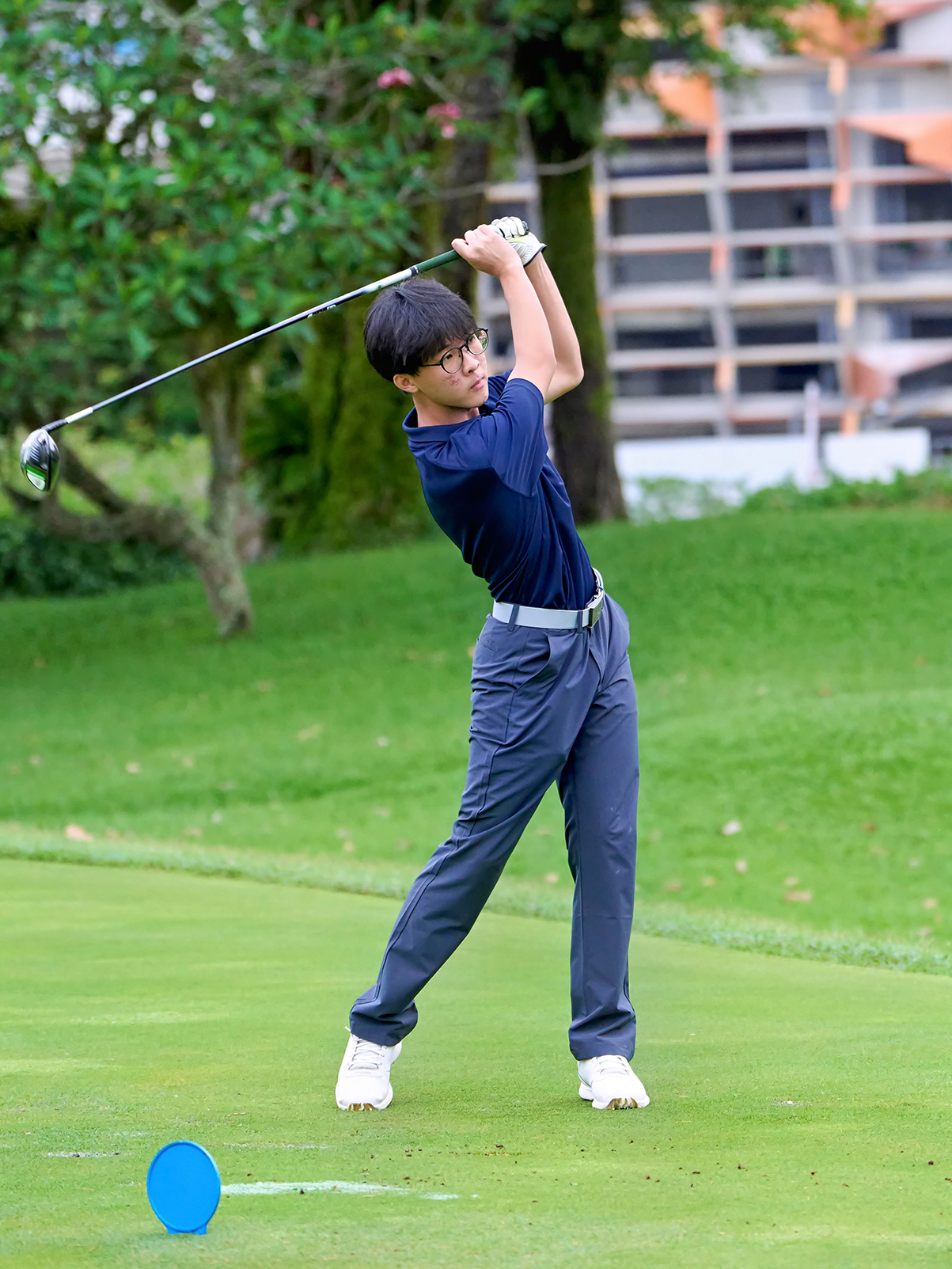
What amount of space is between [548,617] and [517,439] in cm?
39

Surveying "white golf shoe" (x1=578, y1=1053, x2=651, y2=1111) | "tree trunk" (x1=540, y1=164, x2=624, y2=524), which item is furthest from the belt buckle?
"tree trunk" (x1=540, y1=164, x2=624, y2=524)

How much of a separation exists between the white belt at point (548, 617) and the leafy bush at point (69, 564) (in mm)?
19844

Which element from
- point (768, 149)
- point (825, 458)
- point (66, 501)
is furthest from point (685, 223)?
point (66, 501)

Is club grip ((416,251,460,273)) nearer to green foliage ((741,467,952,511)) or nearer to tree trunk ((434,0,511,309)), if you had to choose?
tree trunk ((434,0,511,309))

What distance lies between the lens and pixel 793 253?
63.9 meters

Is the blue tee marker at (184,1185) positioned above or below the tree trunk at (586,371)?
above

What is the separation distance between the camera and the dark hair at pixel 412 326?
3.47 m

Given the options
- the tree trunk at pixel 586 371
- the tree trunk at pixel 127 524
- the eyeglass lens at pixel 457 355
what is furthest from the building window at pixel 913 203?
the eyeglass lens at pixel 457 355

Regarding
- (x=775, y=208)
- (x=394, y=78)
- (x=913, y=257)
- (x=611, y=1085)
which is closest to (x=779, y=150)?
(x=775, y=208)

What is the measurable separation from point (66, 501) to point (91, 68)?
17.2 m

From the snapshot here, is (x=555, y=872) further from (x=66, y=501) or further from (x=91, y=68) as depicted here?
(x=66, y=501)

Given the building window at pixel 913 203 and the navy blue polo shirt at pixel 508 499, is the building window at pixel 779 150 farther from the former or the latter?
the navy blue polo shirt at pixel 508 499

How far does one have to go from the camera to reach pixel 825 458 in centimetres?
4644

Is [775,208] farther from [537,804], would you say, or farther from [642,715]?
[537,804]
